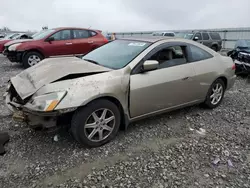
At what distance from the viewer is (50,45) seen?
8.52 metres

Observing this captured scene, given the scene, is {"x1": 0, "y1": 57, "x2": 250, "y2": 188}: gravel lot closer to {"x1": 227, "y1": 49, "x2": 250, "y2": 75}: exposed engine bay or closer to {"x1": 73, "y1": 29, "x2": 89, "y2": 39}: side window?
{"x1": 227, "y1": 49, "x2": 250, "y2": 75}: exposed engine bay

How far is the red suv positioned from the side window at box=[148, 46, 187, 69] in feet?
19.7

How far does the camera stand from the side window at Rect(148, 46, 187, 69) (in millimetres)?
3559

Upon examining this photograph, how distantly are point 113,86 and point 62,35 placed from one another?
21.8ft

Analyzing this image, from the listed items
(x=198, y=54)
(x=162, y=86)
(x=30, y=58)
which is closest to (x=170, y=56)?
(x=162, y=86)

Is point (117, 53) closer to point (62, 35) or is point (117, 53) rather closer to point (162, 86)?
point (162, 86)

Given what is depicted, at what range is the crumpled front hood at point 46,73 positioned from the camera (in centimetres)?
288

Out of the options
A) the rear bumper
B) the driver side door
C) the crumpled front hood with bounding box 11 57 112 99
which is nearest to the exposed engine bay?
the driver side door

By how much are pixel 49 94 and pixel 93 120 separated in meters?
0.68

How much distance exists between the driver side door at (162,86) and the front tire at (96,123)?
13.1 inches

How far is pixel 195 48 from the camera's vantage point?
409 cm

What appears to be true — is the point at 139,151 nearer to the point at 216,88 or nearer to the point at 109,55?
the point at 109,55

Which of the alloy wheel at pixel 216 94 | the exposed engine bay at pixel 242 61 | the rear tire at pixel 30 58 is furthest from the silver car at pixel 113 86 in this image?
the rear tire at pixel 30 58

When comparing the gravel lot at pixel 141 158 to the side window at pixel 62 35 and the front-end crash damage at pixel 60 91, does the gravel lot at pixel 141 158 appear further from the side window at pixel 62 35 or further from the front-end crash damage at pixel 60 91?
the side window at pixel 62 35
